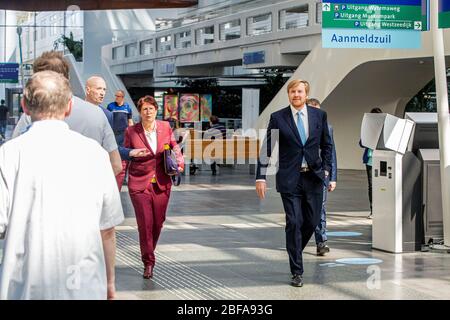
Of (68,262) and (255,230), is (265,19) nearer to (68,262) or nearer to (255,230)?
(255,230)

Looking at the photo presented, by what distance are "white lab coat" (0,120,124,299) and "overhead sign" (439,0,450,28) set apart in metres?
7.39

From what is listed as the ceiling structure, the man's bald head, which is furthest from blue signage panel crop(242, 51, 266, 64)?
the man's bald head

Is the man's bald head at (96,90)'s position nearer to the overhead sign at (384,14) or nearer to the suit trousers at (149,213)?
the suit trousers at (149,213)

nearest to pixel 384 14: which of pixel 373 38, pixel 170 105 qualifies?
pixel 373 38

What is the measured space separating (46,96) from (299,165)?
14.7ft

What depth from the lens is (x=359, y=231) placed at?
456 inches

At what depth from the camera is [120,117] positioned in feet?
46.0

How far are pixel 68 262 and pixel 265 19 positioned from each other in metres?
25.1

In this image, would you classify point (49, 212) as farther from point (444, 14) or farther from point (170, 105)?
point (170, 105)

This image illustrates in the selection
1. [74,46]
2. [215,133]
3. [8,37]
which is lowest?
[215,133]

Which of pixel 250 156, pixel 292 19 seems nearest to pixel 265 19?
pixel 292 19

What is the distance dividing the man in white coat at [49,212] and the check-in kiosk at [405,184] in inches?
258

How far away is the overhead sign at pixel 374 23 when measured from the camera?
37.7ft
